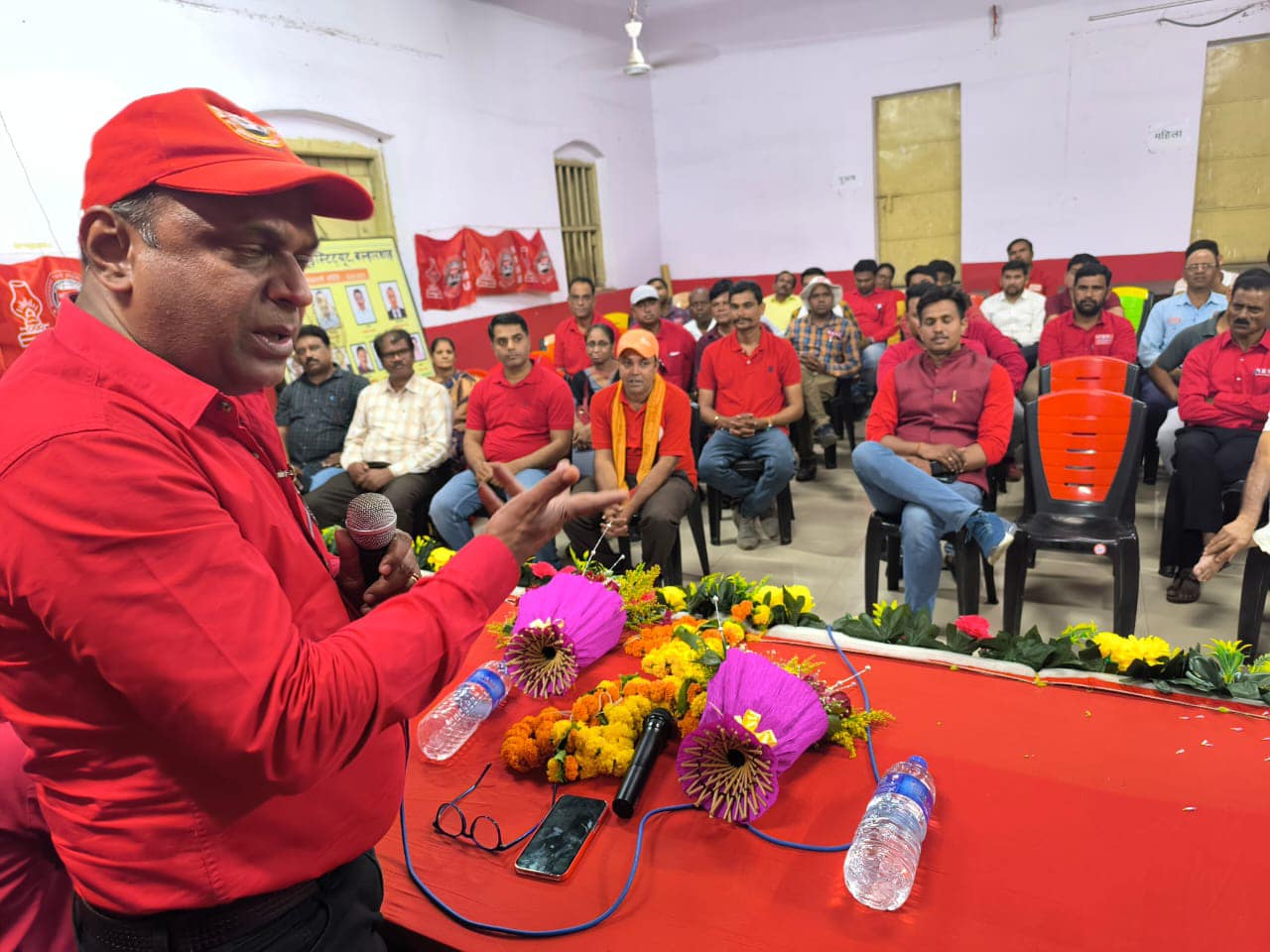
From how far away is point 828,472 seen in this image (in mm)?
5480

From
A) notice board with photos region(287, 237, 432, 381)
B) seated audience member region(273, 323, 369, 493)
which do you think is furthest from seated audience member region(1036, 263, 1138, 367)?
notice board with photos region(287, 237, 432, 381)

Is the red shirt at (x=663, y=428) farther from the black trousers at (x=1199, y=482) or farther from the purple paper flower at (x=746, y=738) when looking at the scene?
the purple paper flower at (x=746, y=738)

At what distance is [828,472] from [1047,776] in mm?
4095

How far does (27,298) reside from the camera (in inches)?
166

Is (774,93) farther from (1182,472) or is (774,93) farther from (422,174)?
(1182,472)

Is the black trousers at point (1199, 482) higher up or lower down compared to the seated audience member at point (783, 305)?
lower down

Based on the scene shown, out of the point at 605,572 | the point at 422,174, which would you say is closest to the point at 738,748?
the point at 605,572

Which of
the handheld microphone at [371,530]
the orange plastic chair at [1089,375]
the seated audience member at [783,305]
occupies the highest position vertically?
the handheld microphone at [371,530]

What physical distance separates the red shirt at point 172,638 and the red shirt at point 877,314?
667cm

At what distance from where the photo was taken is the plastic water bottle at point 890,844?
1238 millimetres

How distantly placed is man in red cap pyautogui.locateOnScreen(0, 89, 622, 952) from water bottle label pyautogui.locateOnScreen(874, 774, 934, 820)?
0.85 m

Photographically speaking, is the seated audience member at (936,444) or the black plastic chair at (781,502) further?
the black plastic chair at (781,502)

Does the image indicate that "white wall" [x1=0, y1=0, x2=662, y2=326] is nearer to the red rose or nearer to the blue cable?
the blue cable

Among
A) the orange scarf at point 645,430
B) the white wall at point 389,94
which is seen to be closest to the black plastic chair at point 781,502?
the orange scarf at point 645,430
